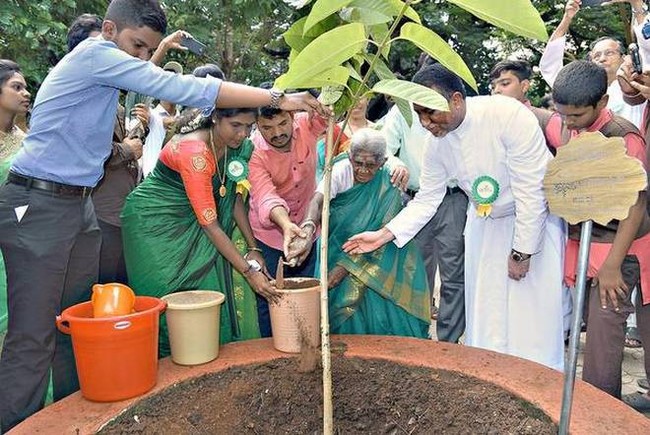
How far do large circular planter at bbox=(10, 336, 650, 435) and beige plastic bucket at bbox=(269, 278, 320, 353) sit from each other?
2.0 inches

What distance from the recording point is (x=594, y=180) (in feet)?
4.61

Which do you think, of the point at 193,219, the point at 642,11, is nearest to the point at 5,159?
the point at 193,219

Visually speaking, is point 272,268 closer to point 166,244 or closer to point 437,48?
point 166,244

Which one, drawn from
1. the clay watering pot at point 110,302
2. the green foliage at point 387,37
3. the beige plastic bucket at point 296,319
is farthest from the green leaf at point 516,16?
the clay watering pot at point 110,302

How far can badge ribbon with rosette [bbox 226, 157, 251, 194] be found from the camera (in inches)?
102

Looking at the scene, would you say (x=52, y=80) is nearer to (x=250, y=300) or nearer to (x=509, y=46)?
(x=250, y=300)

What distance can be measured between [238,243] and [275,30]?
7.28 m

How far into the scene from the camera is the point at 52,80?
2.07 meters

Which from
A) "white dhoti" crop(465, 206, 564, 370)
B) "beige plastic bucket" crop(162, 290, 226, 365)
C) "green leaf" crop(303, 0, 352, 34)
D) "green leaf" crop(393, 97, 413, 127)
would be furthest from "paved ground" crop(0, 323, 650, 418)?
"green leaf" crop(303, 0, 352, 34)

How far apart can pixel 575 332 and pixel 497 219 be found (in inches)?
57.5

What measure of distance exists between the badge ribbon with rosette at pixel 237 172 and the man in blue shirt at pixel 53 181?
575 millimetres

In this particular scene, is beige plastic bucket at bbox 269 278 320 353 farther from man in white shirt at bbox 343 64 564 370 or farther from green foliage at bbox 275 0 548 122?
green foliage at bbox 275 0 548 122

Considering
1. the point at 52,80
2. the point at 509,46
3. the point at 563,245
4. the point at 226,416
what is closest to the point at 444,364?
the point at 226,416

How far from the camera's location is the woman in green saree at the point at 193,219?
7.77 feet
